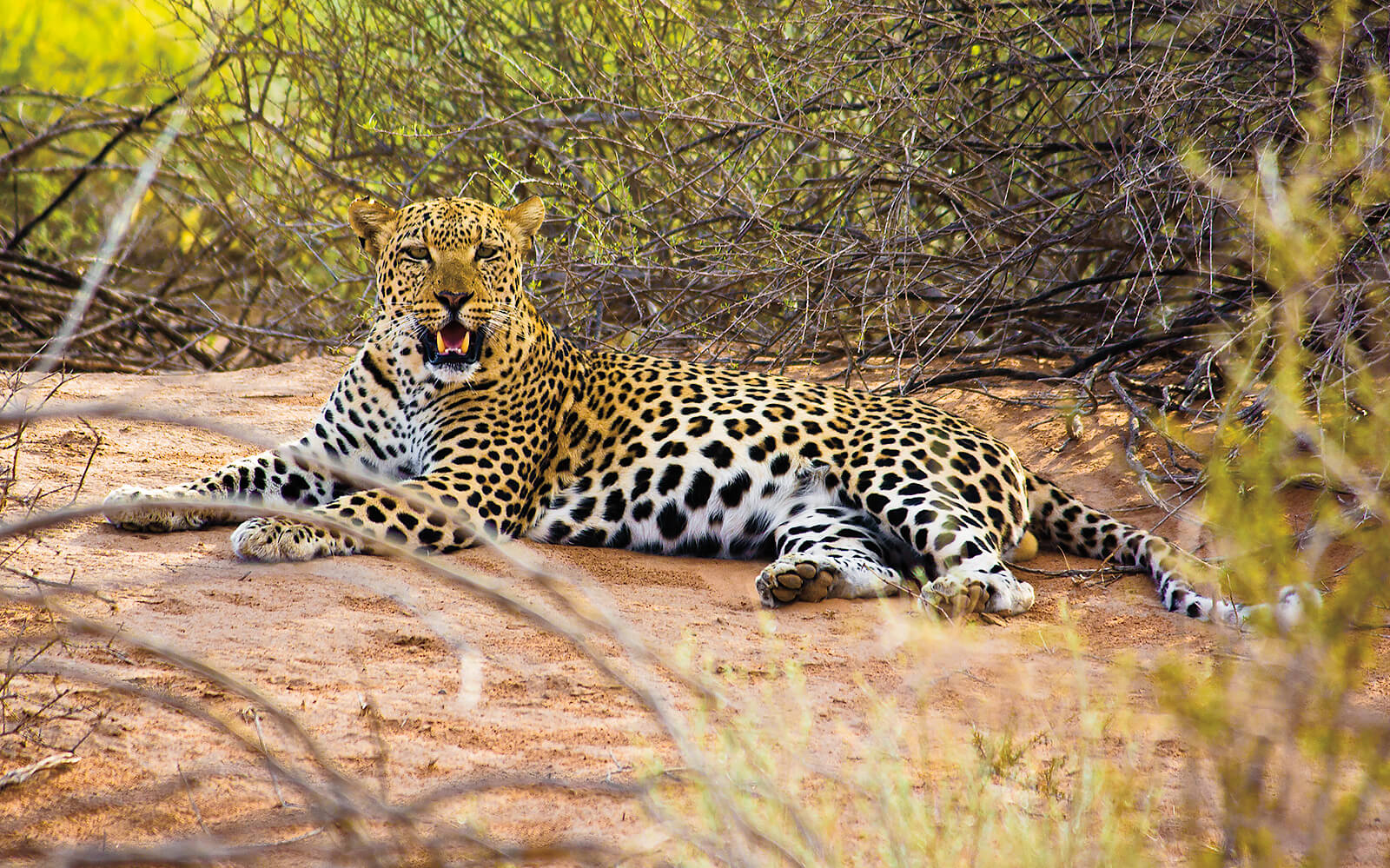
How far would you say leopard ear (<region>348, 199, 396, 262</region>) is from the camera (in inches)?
230

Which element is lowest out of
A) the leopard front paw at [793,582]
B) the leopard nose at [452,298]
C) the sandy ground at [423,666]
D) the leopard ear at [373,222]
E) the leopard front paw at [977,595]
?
the sandy ground at [423,666]

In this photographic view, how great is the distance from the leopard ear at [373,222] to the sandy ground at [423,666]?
4.72 feet

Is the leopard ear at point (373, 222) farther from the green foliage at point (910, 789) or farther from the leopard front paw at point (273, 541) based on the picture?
the green foliage at point (910, 789)

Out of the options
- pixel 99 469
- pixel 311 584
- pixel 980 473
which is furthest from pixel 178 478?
pixel 980 473

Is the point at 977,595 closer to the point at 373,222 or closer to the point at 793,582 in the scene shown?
the point at 793,582

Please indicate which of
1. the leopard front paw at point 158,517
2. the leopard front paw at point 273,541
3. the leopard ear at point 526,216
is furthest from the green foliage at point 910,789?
the leopard ear at point 526,216

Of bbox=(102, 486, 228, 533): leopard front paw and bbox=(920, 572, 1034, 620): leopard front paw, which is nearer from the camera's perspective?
bbox=(920, 572, 1034, 620): leopard front paw

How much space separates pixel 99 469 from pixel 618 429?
8.00 feet

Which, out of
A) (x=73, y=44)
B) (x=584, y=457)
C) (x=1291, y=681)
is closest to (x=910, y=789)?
(x=1291, y=681)

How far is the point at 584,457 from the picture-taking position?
5.86 metres

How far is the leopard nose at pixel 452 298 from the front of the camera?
18.2 feet

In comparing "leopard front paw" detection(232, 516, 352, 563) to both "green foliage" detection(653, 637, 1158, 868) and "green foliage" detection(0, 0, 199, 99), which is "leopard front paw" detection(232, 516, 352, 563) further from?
"green foliage" detection(0, 0, 199, 99)

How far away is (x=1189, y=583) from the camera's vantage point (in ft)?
15.8

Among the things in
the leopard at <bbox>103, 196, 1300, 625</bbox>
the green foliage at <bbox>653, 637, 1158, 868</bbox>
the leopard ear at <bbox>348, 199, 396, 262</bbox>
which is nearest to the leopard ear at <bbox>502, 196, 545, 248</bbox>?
the leopard at <bbox>103, 196, 1300, 625</bbox>
